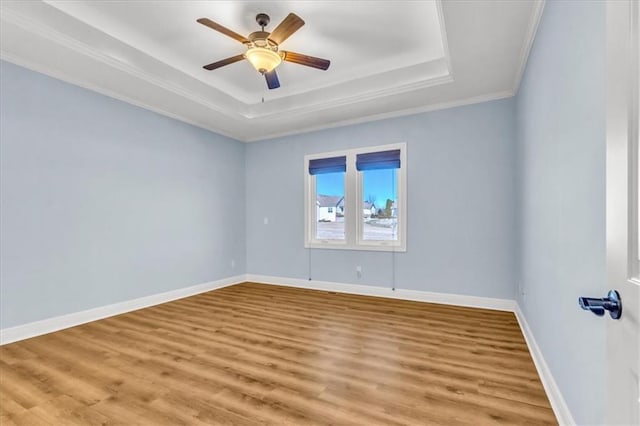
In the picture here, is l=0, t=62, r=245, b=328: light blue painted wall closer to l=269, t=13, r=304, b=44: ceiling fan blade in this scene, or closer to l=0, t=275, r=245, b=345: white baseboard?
l=0, t=275, r=245, b=345: white baseboard

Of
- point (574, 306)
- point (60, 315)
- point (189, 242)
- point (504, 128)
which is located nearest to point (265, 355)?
point (574, 306)

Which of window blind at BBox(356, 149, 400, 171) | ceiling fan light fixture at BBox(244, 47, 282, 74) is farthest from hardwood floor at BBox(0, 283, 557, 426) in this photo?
ceiling fan light fixture at BBox(244, 47, 282, 74)

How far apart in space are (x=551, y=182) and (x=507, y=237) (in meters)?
2.15

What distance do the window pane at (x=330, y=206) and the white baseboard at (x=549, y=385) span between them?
2845 millimetres

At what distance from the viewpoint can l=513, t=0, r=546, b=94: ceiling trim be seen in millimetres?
2264

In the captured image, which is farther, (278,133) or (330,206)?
(278,133)

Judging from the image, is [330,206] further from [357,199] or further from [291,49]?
[291,49]

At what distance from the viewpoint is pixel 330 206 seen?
515 centimetres

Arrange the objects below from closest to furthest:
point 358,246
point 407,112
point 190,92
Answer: point 190,92 < point 407,112 < point 358,246

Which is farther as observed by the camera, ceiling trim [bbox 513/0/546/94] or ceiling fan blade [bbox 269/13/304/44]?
ceiling fan blade [bbox 269/13/304/44]

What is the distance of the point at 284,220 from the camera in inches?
216

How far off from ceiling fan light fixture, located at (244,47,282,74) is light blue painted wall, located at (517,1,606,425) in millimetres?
2079

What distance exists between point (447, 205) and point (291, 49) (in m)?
2.74

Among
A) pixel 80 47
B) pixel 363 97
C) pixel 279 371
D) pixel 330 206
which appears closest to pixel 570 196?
pixel 279 371
